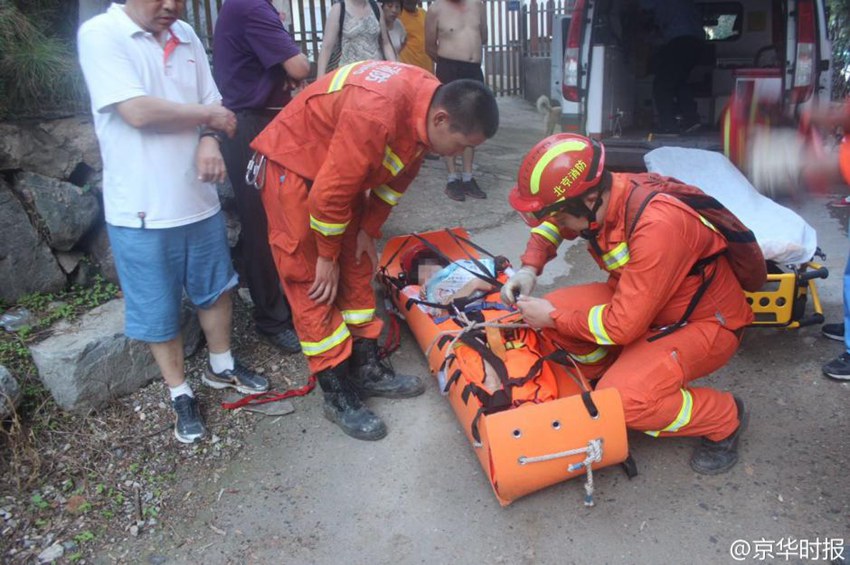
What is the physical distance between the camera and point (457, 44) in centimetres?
596

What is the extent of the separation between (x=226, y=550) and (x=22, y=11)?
10.7 feet

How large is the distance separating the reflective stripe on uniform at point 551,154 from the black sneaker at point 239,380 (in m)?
1.74

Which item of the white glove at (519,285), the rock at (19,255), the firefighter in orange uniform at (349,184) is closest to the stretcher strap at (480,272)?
the white glove at (519,285)

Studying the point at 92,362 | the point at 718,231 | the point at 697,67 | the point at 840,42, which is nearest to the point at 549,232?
the point at 718,231

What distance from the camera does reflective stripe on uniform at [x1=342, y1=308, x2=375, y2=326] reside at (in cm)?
325

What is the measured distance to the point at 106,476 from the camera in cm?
281

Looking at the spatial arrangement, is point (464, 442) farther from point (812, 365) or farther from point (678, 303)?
point (812, 365)

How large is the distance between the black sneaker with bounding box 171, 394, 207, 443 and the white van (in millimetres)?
3858

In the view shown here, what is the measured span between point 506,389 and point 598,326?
465mm

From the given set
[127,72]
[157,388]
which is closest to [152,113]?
[127,72]

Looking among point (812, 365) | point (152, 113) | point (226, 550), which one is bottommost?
point (226, 550)

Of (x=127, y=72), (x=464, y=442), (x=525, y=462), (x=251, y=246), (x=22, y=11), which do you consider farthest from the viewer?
(x=22, y=11)

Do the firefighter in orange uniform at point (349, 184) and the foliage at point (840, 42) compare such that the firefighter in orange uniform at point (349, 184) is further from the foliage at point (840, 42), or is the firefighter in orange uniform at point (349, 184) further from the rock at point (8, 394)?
the foliage at point (840, 42)

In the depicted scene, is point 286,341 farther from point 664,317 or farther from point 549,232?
point 664,317
